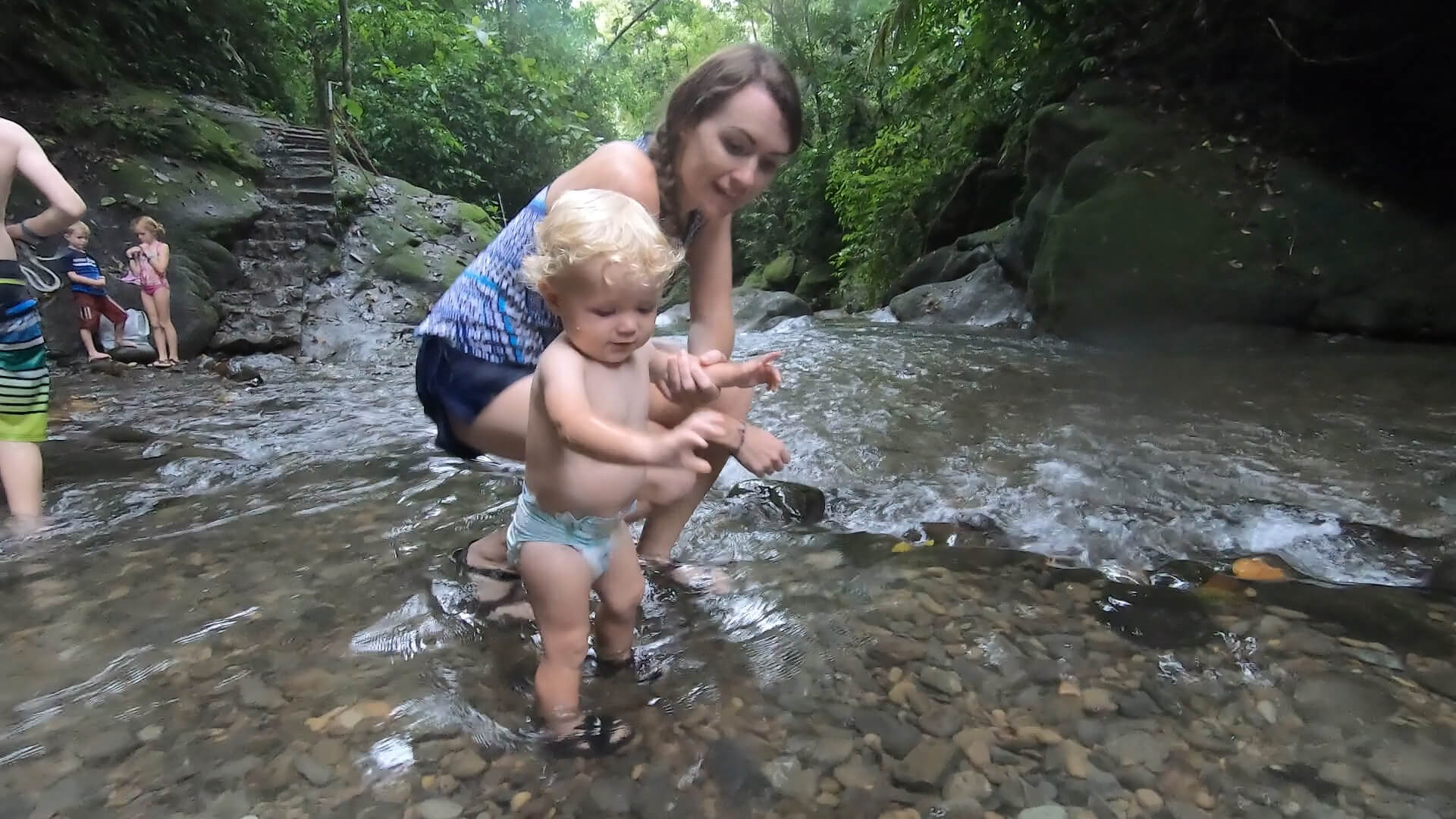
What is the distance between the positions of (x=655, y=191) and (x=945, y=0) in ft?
29.7

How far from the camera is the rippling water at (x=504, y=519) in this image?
1.54 metres

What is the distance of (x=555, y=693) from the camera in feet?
4.63

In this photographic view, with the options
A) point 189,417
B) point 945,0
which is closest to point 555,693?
point 189,417

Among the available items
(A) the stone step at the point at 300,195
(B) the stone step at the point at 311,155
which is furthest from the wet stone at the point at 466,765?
(B) the stone step at the point at 311,155

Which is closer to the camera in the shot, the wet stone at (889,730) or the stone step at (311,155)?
the wet stone at (889,730)

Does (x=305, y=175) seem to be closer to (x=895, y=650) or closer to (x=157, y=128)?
(x=157, y=128)

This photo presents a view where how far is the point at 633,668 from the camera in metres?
1.61

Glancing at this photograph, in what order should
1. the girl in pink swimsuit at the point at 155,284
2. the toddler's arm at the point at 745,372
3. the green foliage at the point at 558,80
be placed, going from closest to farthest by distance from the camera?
the toddler's arm at the point at 745,372, the girl in pink swimsuit at the point at 155,284, the green foliage at the point at 558,80

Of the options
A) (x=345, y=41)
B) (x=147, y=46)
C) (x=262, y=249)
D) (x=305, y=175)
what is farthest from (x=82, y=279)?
(x=345, y=41)

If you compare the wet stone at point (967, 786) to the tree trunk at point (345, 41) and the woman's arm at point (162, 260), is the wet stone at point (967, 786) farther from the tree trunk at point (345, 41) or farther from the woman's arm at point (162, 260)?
the tree trunk at point (345, 41)

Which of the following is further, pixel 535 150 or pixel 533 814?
pixel 535 150

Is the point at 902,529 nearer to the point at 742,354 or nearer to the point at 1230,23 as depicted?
the point at 742,354

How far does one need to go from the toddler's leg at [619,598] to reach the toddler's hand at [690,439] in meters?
0.35

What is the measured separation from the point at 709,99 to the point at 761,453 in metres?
0.78
